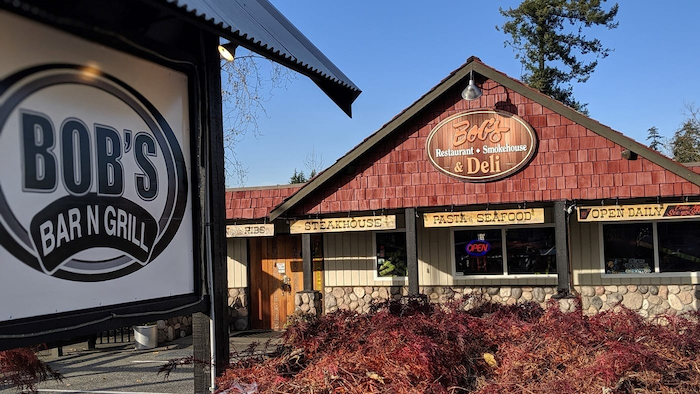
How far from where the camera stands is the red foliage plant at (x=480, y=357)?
11.5 feet

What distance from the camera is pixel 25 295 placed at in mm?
3008

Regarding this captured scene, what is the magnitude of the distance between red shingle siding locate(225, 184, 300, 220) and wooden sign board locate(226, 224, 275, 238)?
0.21 m

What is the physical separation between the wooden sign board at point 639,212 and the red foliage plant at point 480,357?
241 inches

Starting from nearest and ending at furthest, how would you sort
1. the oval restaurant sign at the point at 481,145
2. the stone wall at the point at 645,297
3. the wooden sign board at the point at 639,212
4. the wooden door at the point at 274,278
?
→ the wooden sign board at the point at 639,212
the oval restaurant sign at the point at 481,145
the stone wall at the point at 645,297
the wooden door at the point at 274,278

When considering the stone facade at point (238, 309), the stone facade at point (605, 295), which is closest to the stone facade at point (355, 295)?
the stone facade at point (605, 295)

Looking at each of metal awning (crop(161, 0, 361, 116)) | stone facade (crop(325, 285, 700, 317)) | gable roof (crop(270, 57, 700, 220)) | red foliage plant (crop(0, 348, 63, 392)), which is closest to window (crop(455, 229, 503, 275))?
stone facade (crop(325, 285, 700, 317))

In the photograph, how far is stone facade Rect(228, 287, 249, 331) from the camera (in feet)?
48.2

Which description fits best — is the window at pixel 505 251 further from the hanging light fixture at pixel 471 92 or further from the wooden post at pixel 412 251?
the hanging light fixture at pixel 471 92

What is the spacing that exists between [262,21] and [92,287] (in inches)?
97.1

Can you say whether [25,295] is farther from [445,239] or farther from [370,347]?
[445,239]

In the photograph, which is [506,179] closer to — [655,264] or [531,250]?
[531,250]

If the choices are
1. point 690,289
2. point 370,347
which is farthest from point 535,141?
point 370,347

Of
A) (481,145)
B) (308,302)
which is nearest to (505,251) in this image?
(481,145)

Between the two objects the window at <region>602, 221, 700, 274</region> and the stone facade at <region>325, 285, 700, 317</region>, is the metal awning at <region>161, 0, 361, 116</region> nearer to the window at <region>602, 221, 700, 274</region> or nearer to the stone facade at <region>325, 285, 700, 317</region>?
the stone facade at <region>325, 285, 700, 317</region>
